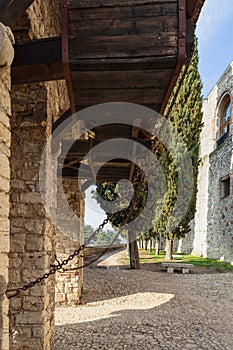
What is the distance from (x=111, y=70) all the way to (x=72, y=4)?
519 mm

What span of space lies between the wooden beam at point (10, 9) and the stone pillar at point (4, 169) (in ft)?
0.52

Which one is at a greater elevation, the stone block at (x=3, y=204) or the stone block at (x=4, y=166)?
the stone block at (x=4, y=166)

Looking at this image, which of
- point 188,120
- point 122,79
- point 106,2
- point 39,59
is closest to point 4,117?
point 39,59

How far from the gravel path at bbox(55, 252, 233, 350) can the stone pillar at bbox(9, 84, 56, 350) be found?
1070 mm

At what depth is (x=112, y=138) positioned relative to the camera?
3717mm

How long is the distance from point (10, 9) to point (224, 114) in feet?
43.6

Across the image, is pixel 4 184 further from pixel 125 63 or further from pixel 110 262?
pixel 110 262

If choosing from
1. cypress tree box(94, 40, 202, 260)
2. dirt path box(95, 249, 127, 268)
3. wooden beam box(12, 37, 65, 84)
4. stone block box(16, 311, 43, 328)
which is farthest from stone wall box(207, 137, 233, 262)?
wooden beam box(12, 37, 65, 84)

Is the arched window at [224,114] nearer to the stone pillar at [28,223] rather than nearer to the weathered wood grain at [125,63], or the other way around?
the stone pillar at [28,223]

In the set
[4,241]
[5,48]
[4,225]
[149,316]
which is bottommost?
[149,316]

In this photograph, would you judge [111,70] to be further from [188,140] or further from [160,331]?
[188,140]

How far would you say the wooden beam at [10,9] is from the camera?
6.46ft

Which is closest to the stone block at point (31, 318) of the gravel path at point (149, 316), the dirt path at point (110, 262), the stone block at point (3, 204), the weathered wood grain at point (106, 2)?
the gravel path at point (149, 316)

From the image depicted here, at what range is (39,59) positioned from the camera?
2.26 meters
